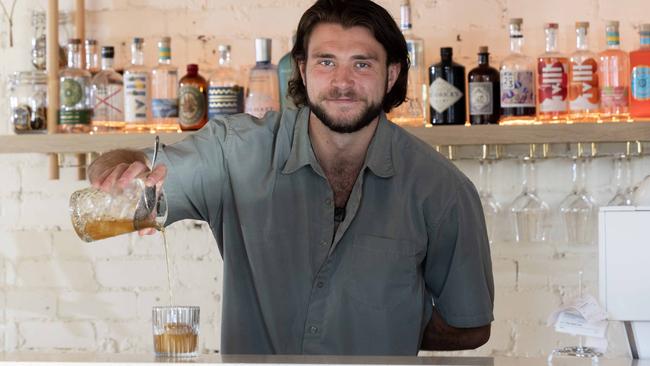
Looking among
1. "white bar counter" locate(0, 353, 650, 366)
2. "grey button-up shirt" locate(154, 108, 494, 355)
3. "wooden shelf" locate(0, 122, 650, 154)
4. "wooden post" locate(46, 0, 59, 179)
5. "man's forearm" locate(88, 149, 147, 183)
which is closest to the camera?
"white bar counter" locate(0, 353, 650, 366)

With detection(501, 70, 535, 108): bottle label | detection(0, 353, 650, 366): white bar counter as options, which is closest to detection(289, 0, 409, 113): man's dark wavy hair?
detection(501, 70, 535, 108): bottle label

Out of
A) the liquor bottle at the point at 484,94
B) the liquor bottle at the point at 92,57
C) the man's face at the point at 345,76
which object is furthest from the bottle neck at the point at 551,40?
the liquor bottle at the point at 92,57

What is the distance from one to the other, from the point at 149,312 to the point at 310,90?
3.53ft

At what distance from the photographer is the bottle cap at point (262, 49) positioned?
270cm

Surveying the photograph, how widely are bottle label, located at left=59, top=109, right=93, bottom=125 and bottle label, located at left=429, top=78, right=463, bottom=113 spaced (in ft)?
2.74

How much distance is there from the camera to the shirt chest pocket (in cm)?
207

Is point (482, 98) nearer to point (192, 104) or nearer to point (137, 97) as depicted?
point (192, 104)

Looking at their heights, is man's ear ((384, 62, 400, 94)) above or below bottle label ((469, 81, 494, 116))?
above

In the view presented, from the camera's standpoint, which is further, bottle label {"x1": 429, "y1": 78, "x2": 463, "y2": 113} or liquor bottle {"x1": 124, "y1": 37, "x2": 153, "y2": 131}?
liquor bottle {"x1": 124, "y1": 37, "x2": 153, "y2": 131}

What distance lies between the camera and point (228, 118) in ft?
7.26

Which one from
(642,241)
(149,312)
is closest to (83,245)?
(149,312)

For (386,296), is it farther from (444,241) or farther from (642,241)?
(642,241)

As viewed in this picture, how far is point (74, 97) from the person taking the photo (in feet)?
9.08

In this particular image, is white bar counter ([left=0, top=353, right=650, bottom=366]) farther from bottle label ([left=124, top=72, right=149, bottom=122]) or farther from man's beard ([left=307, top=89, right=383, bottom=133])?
bottle label ([left=124, top=72, right=149, bottom=122])
